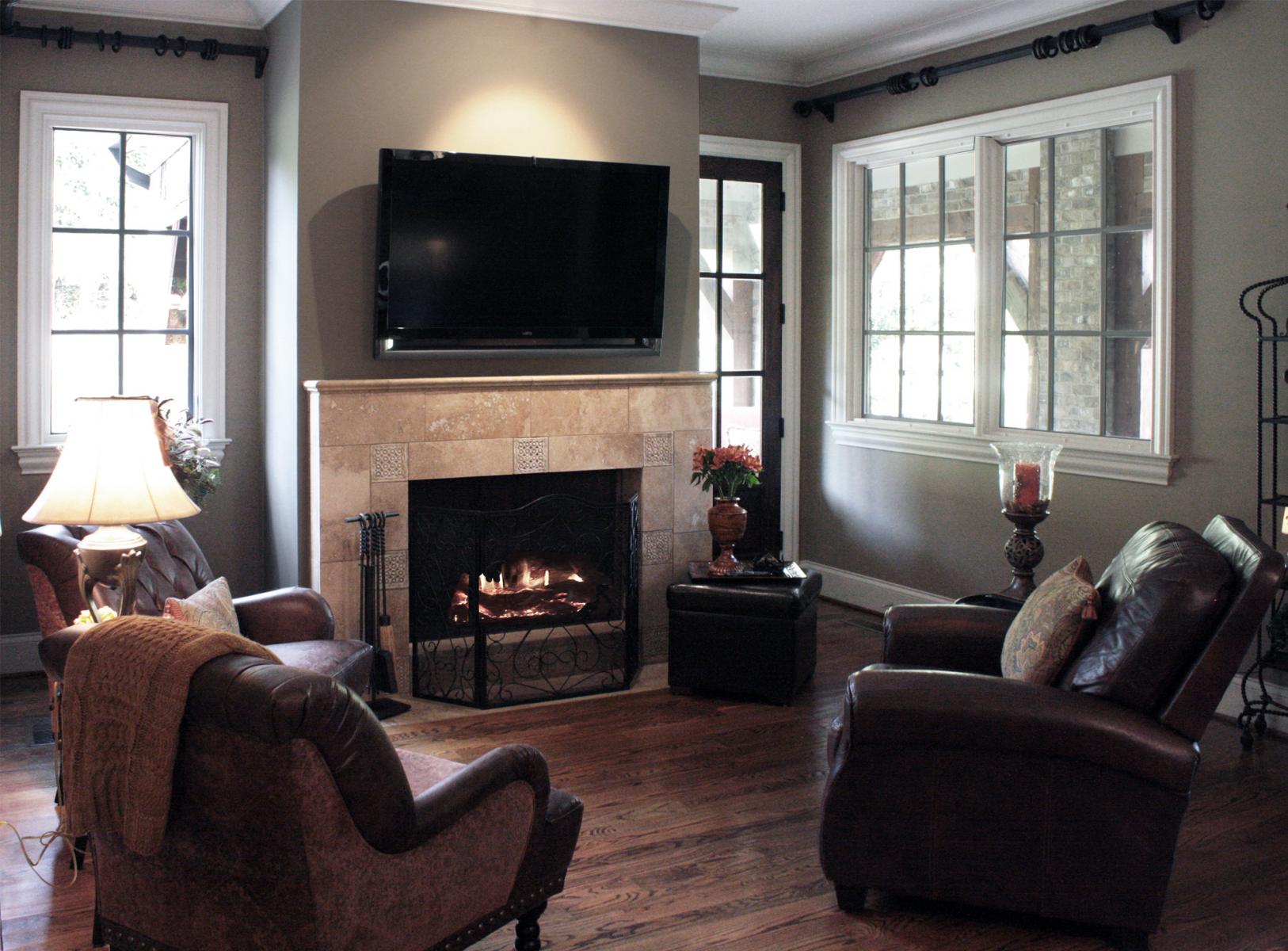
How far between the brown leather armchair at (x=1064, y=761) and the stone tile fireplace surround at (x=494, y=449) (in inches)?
86.4

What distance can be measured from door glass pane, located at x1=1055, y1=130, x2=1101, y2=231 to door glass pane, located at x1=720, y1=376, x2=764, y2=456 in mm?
1795

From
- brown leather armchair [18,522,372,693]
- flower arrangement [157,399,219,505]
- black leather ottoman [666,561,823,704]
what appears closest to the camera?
brown leather armchair [18,522,372,693]

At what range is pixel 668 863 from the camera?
3.27 meters

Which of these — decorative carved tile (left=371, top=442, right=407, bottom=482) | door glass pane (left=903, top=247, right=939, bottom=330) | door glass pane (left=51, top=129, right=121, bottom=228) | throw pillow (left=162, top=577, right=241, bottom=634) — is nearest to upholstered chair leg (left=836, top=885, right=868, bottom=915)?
throw pillow (left=162, top=577, right=241, bottom=634)

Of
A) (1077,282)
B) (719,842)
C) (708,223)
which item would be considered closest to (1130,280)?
(1077,282)

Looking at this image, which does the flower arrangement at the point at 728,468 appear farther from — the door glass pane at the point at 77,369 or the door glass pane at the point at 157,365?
the door glass pane at the point at 77,369

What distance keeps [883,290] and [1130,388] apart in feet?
5.02

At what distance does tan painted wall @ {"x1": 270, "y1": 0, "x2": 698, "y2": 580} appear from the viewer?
4508 mm

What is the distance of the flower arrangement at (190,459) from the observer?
4398 mm

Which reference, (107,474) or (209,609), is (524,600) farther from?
(107,474)

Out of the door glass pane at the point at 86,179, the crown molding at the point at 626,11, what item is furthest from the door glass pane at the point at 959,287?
the door glass pane at the point at 86,179

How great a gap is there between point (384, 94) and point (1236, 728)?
3.86 m

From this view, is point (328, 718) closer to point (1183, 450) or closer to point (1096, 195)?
point (1183, 450)

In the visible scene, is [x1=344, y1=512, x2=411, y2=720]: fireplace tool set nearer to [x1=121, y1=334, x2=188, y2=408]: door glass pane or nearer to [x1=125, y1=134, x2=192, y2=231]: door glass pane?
[x1=121, y1=334, x2=188, y2=408]: door glass pane
